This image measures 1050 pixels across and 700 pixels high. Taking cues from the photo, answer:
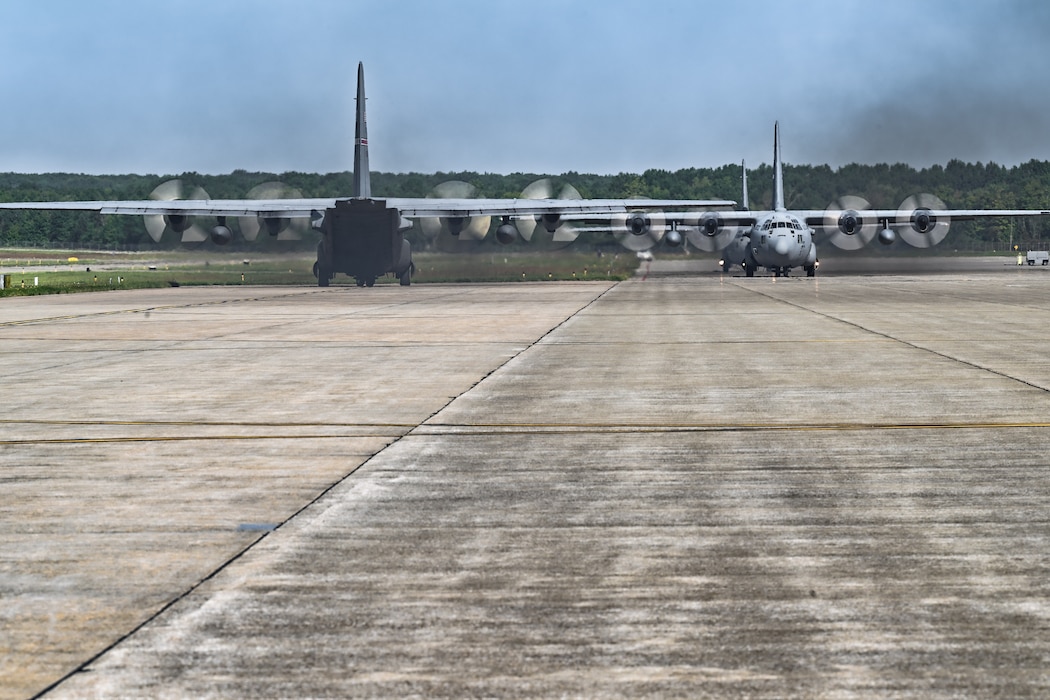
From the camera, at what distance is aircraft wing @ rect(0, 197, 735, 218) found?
52.2m

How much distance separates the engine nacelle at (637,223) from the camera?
69750 millimetres

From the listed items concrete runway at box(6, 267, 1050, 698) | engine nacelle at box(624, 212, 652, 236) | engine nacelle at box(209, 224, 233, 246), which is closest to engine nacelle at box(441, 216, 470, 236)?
engine nacelle at box(209, 224, 233, 246)

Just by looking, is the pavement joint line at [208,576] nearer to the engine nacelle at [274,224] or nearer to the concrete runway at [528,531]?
the concrete runway at [528,531]

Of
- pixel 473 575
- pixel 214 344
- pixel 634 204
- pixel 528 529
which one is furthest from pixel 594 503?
pixel 634 204

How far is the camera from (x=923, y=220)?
68.8 metres

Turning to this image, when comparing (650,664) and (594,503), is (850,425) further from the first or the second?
(650,664)

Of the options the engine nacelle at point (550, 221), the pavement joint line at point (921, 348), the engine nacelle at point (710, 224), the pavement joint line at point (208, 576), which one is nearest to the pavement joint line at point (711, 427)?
the pavement joint line at point (208, 576)

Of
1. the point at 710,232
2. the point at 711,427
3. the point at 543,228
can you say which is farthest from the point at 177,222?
the point at 711,427

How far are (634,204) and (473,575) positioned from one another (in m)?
47.9

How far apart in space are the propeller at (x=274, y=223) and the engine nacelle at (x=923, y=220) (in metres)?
34.4

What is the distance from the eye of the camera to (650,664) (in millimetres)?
4812

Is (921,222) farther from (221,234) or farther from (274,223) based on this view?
(221,234)

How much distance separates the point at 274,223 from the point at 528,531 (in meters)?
50.5

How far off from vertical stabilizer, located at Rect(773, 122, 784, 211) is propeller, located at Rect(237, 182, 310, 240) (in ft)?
101
